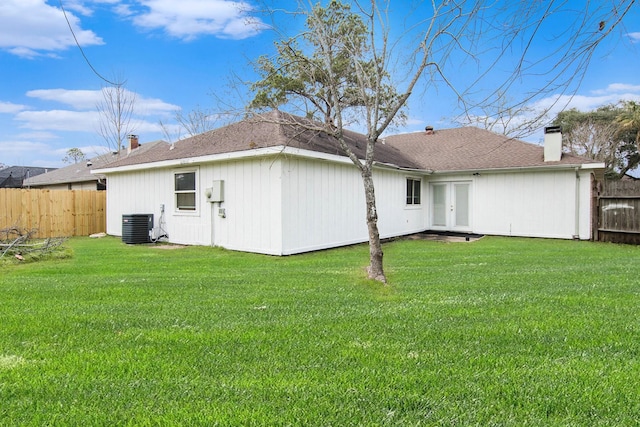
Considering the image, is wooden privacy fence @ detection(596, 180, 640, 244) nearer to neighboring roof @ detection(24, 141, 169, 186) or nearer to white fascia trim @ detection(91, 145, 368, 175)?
white fascia trim @ detection(91, 145, 368, 175)

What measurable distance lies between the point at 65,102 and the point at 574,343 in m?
22.8

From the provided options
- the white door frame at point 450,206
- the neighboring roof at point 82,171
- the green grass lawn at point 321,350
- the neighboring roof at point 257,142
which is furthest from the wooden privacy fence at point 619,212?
the neighboring roof at point 82,171

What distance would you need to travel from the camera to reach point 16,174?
33375 mm

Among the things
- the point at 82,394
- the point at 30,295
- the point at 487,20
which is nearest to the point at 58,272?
the point at 30,295

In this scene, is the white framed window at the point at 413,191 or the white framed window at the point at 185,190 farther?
the white framed window at the point at 413,191

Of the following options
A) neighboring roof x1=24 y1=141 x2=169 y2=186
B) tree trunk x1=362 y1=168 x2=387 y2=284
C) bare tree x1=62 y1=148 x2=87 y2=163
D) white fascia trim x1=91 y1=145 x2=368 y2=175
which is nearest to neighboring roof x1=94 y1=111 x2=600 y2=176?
white fascia trim x1=91 y1=145 x2=368 y2=175

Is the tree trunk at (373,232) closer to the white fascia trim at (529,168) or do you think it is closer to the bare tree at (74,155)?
the white fascia trim at (529,168)

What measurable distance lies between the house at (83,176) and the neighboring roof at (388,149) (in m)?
7.23

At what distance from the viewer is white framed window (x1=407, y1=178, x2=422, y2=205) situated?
14852mm

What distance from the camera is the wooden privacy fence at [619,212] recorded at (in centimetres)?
1189

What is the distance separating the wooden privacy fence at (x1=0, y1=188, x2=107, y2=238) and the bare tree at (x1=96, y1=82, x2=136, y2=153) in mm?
11050

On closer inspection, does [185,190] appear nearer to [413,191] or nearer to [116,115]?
[413,191]

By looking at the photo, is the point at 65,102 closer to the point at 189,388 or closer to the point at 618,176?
the point at 189,388

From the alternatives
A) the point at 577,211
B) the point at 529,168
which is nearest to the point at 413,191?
the point at 529,168
